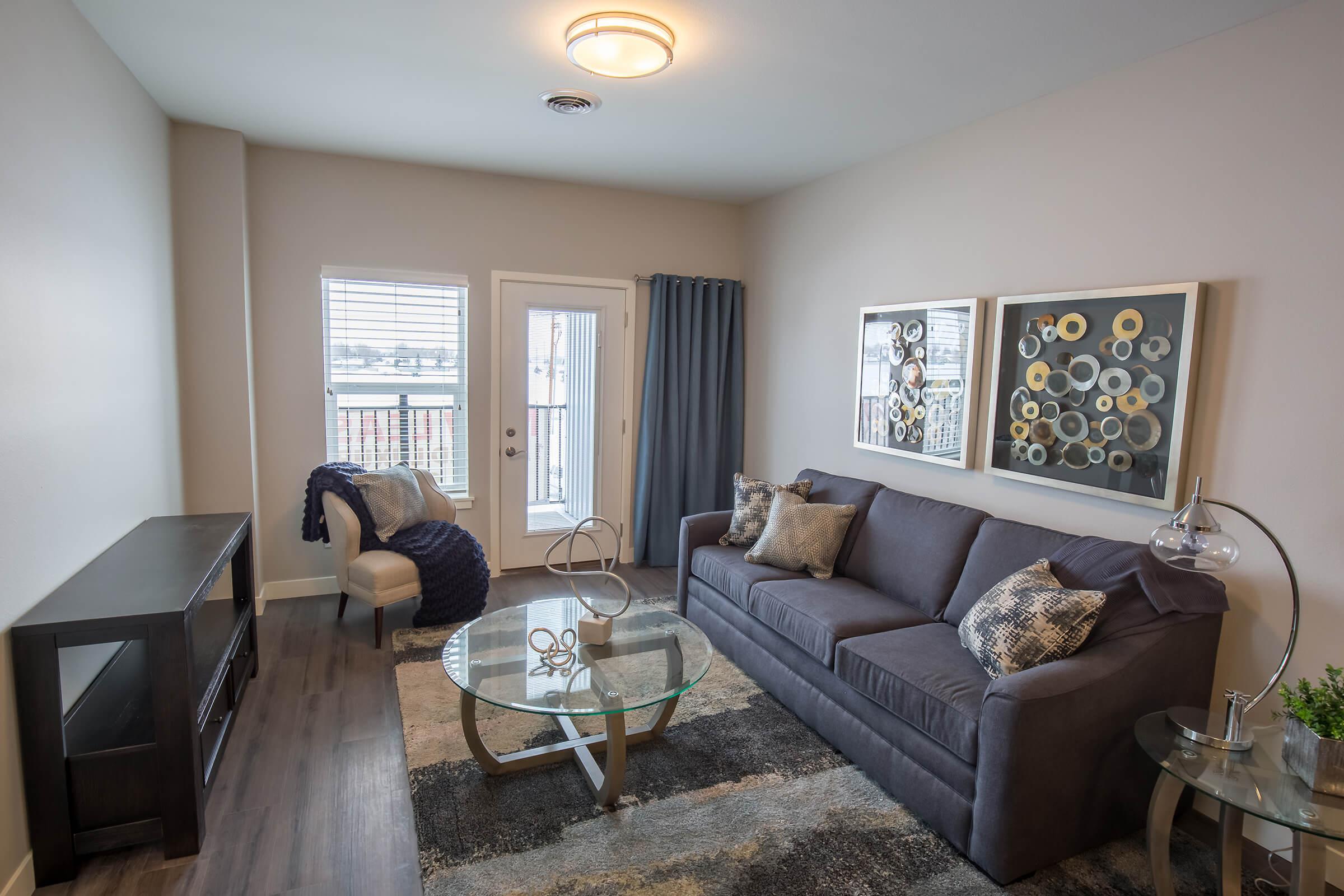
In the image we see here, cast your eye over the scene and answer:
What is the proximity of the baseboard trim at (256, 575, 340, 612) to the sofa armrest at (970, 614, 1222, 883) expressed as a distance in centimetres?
355

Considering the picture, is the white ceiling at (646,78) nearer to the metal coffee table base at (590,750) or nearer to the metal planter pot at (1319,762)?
the metal planter pot at (1319,762)

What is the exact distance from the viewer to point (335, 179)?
406 centimetres

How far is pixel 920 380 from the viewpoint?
3.51 metres

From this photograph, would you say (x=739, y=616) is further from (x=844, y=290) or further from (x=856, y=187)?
(x=856, y=187)

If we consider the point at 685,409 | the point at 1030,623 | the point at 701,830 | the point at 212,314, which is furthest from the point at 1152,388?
the point at 212,314

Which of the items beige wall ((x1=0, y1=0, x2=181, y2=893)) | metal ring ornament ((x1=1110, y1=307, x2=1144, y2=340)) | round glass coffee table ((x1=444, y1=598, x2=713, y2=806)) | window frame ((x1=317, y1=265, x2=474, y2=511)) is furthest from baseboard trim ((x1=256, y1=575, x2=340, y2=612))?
metal ring ornament ((x1=1110, y1=307, x2=1144, y2=340))

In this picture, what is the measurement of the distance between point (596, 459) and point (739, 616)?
1926 mm

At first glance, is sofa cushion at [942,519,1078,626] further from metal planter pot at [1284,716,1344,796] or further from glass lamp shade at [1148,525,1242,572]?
metal planter pot at [1284,716,1344,796]

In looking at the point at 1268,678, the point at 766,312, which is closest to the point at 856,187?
the point at 766,312

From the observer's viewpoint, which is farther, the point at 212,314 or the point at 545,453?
the point at 545,453

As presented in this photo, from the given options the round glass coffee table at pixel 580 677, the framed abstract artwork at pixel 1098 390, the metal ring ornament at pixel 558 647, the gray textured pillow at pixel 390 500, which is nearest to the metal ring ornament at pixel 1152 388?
the framed abstract artwork at pixel 1098 390

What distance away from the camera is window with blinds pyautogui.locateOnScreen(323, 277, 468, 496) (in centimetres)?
420

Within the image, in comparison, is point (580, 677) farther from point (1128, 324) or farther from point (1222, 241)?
point (1222, 241)

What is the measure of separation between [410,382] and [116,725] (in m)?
2.55
